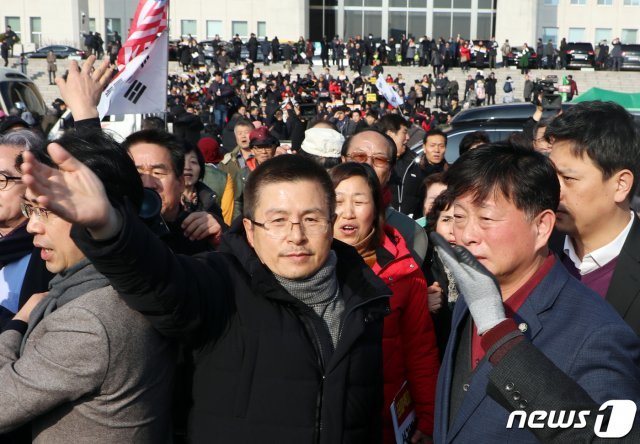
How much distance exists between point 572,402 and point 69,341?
129 centimetres

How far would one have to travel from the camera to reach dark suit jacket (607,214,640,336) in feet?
9.90

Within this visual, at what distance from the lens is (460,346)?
2.70m

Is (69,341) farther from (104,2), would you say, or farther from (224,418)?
(104,2)

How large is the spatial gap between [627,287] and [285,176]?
1.32m

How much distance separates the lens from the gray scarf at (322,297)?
8.54ft

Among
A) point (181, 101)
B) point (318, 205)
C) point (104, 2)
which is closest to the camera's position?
point (318, 205)

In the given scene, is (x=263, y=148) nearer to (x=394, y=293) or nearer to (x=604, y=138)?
(x=394, y=293)

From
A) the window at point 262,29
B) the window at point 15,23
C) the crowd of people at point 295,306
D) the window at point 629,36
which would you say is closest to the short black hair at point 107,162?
the crowd of people at point 295,306

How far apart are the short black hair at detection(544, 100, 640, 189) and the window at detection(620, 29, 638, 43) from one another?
55509 mm

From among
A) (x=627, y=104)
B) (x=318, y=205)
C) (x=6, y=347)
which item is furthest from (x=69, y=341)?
(x=627, y=104)

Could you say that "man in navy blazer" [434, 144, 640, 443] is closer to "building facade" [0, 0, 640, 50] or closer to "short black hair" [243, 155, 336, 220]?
"short black hair" [243, 155, 336, 220]

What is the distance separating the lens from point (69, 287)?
7.95ft

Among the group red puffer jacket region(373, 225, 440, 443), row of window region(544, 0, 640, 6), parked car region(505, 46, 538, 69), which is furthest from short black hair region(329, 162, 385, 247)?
row of window region(544, 0, 640, 6)

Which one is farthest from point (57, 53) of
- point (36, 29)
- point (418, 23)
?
point (418, 23)
